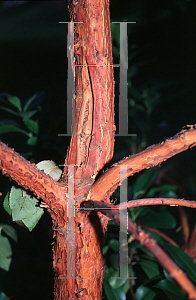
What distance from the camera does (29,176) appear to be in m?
0.33

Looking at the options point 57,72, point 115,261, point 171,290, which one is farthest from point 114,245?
point 57,72

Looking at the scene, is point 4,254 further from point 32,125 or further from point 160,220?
point 160,220

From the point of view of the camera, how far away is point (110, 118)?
0.42 meters

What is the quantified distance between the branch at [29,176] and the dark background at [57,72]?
0.92 feet

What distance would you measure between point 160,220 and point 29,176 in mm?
666

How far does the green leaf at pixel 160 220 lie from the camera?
84cm

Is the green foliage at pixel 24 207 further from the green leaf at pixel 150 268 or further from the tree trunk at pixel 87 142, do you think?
the green leaf at pixel 150 268

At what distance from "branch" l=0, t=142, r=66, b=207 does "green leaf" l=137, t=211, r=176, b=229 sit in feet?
1.93

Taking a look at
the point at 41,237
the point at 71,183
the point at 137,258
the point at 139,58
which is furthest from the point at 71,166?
the point at 139,58

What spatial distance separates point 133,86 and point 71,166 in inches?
36.7

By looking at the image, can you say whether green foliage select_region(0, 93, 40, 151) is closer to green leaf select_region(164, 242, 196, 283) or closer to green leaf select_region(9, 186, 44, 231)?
green leaf select_region(9, 186, 44, 231)

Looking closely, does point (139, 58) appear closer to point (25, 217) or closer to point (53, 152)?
point (53, 152)

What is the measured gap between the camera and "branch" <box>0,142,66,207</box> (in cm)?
31

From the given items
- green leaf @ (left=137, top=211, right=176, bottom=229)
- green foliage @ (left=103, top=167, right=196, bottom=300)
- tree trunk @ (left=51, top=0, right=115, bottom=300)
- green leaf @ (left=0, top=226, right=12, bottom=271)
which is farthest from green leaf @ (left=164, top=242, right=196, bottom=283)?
green leaf @ (left=0, top=226, right=12, bottom=271)
